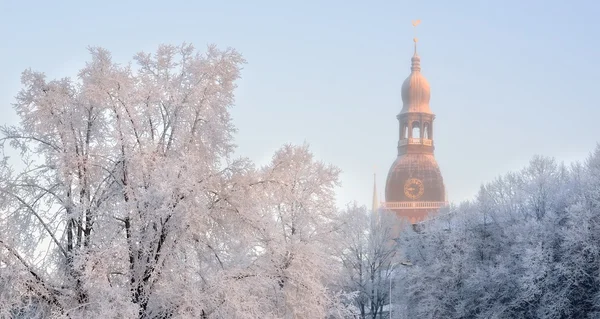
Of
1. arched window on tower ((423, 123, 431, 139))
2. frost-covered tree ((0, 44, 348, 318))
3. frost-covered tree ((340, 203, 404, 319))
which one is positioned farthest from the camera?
arched window on tower ((423, 123, 431, 139))

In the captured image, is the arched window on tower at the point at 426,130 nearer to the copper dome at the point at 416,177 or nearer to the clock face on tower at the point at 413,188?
the copper dome at the point at 416,177

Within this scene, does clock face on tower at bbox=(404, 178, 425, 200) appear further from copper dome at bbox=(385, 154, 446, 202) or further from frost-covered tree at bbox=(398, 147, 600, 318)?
frost-covered tree at bbox=(398, 147, 600, 318)

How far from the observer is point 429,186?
361ft

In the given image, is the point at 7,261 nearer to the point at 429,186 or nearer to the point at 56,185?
the point at 56,185

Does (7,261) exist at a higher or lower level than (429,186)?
lower

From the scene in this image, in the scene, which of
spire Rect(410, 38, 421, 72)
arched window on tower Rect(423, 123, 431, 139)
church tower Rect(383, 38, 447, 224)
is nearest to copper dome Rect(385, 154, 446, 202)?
church tower Rect(383, 38, 447, 224)

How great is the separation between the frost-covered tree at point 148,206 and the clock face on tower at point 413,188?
90.5m

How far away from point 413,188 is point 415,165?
11.2 feet

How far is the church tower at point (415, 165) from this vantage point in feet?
356

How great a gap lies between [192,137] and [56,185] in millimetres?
2999

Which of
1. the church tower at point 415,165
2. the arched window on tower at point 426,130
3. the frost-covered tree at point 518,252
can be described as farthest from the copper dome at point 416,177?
the frost-covered tree at point 518,252

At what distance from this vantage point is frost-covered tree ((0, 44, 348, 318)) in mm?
16609

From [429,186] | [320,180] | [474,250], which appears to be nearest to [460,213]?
[474,250]

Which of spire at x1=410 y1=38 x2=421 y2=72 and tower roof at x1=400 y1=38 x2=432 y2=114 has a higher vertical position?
spire at x1=410 y1=38 x2=421 y2=72
